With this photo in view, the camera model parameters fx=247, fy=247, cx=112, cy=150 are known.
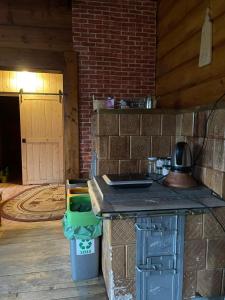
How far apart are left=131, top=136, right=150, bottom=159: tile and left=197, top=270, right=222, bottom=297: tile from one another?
1.03 m

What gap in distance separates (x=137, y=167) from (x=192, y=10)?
1.45 metres

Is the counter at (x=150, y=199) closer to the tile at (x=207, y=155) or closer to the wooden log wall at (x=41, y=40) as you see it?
the tile at (x=207, y=155)

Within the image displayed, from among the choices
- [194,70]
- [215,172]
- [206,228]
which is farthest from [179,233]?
[194,70]

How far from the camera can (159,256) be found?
5.19 ft

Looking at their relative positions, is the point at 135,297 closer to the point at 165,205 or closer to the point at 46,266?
the point at 165,205

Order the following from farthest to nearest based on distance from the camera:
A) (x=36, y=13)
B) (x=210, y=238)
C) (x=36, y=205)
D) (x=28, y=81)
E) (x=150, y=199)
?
(x=28, y=81)
(x=36, y=205)
(x=36, y=13)
(x=210, y=238)
(x=150, y=199)

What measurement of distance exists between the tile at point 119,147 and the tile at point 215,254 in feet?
3.19

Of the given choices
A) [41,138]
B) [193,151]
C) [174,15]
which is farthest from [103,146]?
[41,138]

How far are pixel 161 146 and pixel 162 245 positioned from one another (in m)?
0.98

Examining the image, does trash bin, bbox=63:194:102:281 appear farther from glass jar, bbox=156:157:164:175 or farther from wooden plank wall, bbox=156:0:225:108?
wooden plank wall, bbox=156:0:225:108

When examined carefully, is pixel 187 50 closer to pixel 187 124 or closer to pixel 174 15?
pixel 174 15

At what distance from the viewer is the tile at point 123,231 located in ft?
5.11

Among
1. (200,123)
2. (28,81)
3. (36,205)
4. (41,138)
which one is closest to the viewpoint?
(200,123)

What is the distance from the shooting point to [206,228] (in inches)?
64.0
